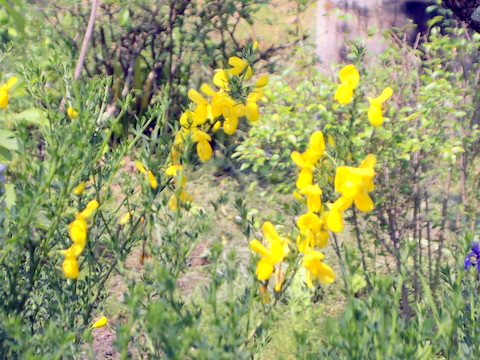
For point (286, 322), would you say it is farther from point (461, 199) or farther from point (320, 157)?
point (320, 157)

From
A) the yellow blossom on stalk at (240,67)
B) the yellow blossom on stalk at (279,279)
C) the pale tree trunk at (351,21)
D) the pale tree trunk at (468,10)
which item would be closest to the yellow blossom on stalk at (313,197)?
the yellow blossom on stalk at (279,279)

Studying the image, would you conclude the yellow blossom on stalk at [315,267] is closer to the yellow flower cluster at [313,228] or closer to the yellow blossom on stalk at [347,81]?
the yellow flower cluster at [313,228]

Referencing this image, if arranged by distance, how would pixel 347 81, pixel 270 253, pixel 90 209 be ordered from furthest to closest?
pixel 347 81 < pixel 90 209 < pixel 270 253

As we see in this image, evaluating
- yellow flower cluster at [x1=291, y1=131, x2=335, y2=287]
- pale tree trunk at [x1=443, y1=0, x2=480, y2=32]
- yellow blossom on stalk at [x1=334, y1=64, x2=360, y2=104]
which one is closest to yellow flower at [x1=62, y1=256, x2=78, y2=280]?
yellow flower cluster at [x1=291, y1=131, x2=335, y2=287]

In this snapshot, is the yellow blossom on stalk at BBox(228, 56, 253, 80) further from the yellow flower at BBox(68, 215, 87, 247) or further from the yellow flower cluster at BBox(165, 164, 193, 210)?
the yellow flower at BBox(68, 215, 87, 247)

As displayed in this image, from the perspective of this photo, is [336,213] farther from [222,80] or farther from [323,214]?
[222,80]

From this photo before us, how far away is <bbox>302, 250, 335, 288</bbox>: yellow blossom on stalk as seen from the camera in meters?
1.19

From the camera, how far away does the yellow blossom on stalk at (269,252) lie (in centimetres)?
116

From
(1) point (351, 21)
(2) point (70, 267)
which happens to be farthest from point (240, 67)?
(1) point (351, 21)

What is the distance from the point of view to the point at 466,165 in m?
3.24

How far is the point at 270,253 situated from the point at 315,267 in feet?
0.31

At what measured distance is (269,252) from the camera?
1.20 m

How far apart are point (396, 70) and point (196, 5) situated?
1.66 metres

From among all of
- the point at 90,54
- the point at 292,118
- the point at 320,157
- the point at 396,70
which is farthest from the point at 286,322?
the point at 90,54
